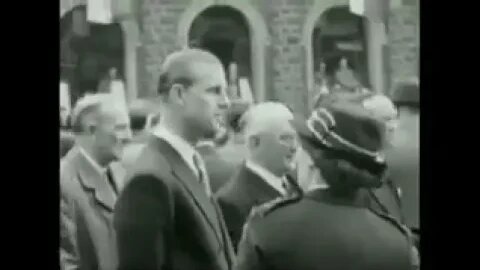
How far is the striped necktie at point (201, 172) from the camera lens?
1.86 meters

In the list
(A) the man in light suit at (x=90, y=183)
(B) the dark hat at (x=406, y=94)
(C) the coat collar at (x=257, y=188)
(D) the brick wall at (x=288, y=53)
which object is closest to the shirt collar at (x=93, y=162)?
(A) the man in light suit at (x=90, y=183)

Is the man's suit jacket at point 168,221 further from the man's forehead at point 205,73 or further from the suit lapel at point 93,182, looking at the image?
the man's forehead at point 205,73

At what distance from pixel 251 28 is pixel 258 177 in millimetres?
377

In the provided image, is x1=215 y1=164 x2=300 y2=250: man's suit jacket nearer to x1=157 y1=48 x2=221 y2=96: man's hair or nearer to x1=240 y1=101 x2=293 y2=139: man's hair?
x1=240 y1=101 x2=293 y2=139: man's hair

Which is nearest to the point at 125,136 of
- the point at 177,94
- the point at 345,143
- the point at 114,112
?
the point at 114,112

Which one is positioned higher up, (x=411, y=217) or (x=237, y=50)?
(x=237, y=50)

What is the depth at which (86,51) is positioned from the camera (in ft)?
→ 6.18

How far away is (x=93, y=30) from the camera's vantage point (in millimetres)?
1893

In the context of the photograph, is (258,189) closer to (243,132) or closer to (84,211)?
(243,132)

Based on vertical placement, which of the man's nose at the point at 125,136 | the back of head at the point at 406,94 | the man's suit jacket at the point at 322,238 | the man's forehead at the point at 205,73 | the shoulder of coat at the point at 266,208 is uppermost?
the man's forehead at the point at 205,73
